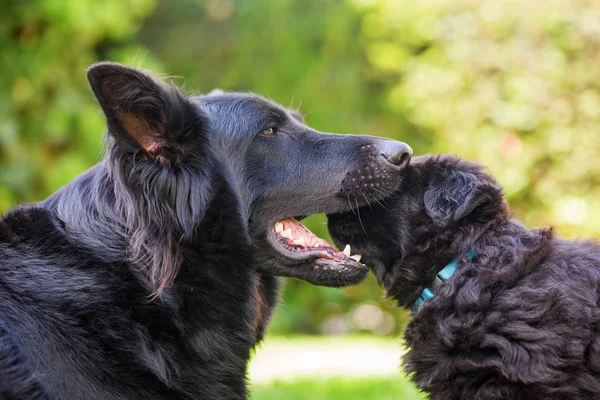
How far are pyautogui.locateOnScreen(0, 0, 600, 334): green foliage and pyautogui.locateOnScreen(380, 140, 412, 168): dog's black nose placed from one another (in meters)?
5.18

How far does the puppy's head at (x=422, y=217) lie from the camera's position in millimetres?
3379

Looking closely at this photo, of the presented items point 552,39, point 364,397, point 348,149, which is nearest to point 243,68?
point 552,39

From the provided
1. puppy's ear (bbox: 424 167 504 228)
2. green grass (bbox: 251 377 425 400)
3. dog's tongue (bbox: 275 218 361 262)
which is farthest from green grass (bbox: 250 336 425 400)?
puppy's ear (bbox: 424 167 504 228)

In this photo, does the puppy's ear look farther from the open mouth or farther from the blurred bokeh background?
the blurred bokeh background

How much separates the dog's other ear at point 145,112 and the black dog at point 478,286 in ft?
3.32

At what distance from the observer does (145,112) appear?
117 inches

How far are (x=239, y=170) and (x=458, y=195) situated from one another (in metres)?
1.06

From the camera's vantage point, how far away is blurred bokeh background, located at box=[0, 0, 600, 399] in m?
9.47

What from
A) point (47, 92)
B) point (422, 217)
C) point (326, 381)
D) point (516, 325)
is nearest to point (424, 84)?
point (47, 92)

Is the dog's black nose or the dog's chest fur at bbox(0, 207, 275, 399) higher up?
the dog's black nose

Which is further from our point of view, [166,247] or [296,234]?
[296,234]

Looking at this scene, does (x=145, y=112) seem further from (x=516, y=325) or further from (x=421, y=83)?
(x=421, y=83)

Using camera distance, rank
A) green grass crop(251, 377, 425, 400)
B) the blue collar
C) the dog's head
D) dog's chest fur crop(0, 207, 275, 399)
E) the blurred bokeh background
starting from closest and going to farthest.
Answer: dog's chest fur crop(0, 207, 275, 399) → the dog's head → the blue collar → green grass crop(251, 377, 425, 400) → the blurred bokeh background

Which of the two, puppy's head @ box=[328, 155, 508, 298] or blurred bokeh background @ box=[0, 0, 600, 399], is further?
blurred bokeh background @ box=[0, 0, 600, 399]
